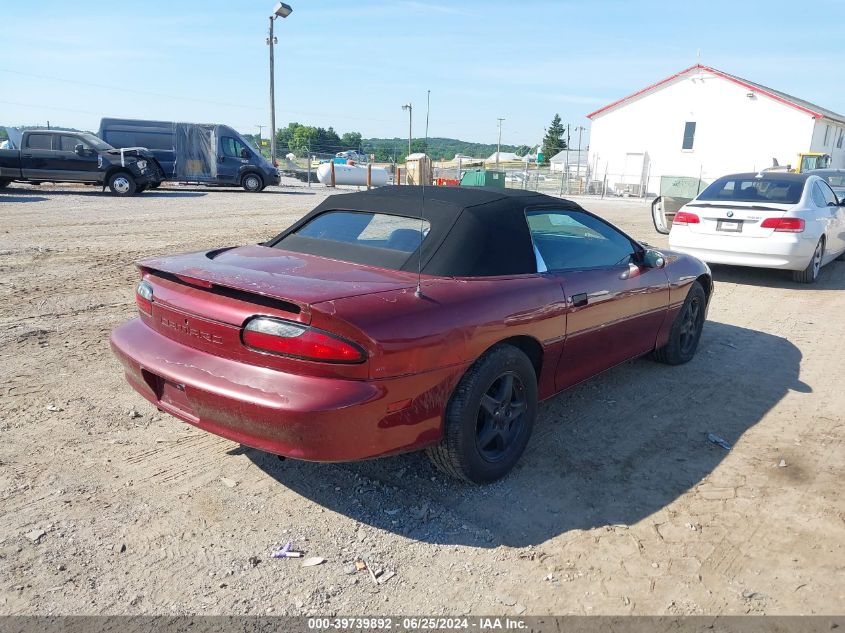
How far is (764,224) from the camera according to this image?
26.8ft

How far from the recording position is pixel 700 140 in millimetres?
37938

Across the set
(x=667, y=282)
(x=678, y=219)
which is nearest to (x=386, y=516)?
(x=667, y=282)

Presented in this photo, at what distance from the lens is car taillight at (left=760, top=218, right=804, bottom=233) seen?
26.4 feet

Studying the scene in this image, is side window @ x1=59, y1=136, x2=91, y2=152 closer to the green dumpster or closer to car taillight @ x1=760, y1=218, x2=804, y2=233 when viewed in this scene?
the green dumpster

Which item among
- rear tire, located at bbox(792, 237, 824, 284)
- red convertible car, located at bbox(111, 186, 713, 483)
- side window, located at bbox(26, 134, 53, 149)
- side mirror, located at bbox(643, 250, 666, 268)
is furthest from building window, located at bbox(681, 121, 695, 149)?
red convertible car, located at bbox(111, 186, 713, 483)

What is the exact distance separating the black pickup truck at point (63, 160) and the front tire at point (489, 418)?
60.1ft

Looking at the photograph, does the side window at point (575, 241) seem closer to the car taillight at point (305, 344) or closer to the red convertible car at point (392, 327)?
the red convertible car at point (392, 327)

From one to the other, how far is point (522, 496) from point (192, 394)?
64.8 inches

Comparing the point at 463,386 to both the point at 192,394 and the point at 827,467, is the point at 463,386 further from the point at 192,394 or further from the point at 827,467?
the point at 827,467

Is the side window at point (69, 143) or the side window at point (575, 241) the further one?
the side window at point (69, 143)

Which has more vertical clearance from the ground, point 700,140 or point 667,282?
point 700,140

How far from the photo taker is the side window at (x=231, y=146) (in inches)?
927

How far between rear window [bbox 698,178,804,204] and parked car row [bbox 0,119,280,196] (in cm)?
1593

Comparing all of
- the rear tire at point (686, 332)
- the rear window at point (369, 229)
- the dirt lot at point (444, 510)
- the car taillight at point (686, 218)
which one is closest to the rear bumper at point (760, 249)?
the car taillight at point (686, 218)
